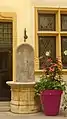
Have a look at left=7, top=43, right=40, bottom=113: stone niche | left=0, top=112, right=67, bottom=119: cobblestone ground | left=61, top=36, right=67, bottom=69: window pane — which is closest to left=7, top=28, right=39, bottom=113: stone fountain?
left=7, top=43, right=40, bottom=113: stone niche

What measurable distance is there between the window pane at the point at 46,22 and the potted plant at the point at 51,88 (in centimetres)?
110

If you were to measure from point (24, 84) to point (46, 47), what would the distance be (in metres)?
1.36

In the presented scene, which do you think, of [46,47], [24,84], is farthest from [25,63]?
[46,47]

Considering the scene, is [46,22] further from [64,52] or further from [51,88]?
[51,88]

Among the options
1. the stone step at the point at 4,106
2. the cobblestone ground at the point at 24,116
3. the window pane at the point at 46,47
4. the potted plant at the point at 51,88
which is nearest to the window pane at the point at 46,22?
the window pane at the point at 46,47

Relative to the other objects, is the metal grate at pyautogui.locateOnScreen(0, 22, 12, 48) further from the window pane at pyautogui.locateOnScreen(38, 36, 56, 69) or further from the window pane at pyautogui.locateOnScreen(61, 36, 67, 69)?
the window pane at pyautogui.locateOnScreen(61, 36, 67, 69)

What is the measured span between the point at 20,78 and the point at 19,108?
0.68 meters

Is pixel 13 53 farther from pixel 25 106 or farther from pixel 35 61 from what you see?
pixel 25 106

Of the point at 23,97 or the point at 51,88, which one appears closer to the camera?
the point at 51,88

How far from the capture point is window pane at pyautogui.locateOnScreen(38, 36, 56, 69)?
22.8 feet

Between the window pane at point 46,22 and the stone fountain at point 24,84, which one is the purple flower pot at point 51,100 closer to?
the stone fountain at point 24,84

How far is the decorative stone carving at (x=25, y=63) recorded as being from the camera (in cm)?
638

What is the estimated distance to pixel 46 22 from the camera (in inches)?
278

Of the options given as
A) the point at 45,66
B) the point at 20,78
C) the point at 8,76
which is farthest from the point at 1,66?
the point at 45,66
